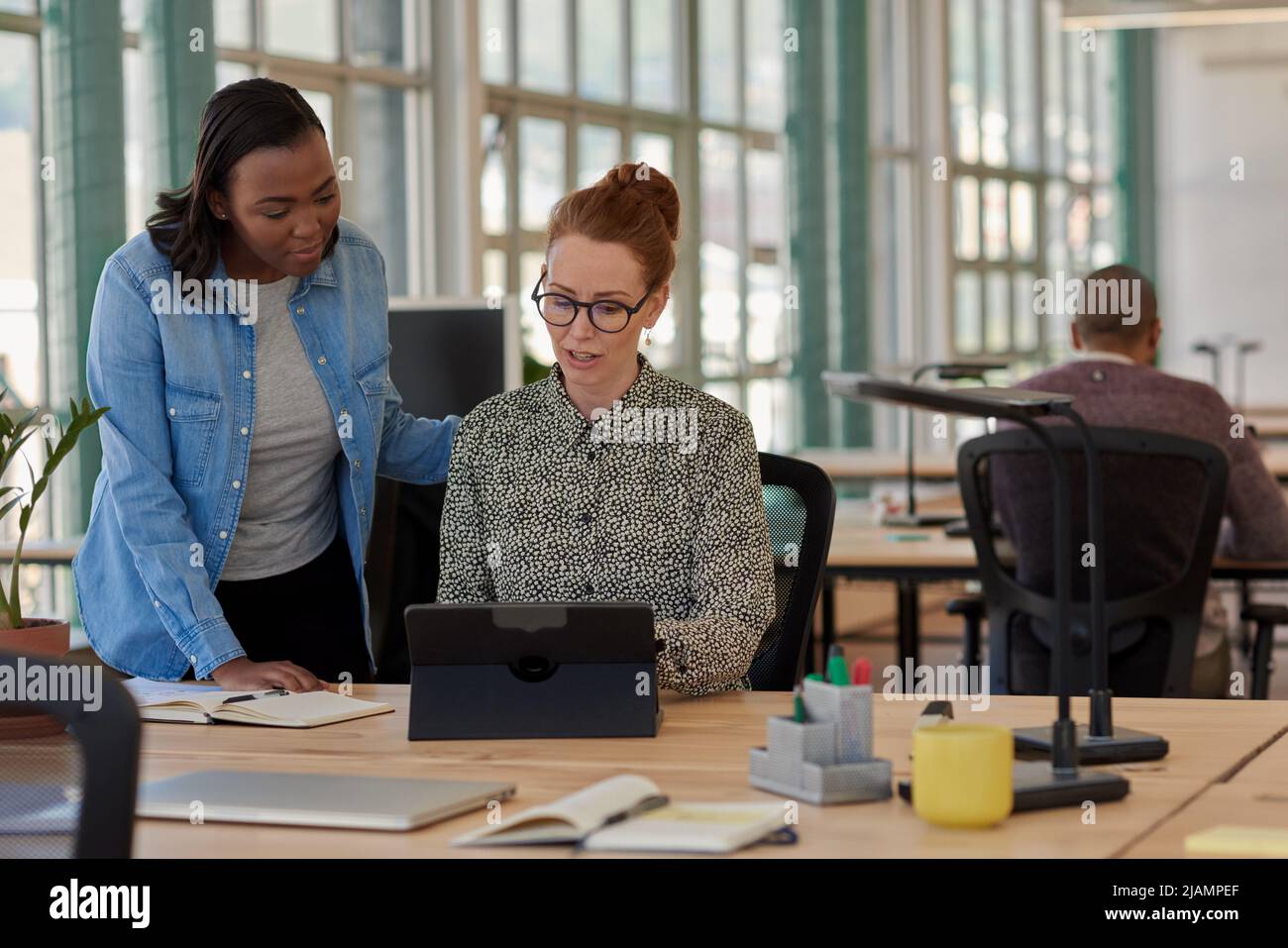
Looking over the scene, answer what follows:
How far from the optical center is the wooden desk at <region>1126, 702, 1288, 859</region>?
4.22 feet

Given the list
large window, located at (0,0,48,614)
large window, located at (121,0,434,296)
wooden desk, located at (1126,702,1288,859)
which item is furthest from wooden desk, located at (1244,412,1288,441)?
wooden desk, located at (1126,702,1288,859)

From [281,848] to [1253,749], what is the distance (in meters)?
0.96

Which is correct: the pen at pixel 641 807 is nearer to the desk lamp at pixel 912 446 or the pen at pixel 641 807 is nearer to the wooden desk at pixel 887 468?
the desk lamp at pixel 912 446

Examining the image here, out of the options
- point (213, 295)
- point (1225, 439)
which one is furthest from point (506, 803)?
point (1225, 439)

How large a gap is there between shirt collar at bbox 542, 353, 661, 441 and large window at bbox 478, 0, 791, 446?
3.60 m

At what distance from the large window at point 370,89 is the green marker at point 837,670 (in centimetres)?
382

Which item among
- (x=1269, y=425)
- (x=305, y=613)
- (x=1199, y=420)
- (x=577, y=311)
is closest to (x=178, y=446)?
(x=305, y=613)

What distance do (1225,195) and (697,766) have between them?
1165 cm

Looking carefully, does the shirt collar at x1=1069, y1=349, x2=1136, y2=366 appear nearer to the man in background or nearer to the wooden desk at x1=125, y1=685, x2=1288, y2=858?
the man in background

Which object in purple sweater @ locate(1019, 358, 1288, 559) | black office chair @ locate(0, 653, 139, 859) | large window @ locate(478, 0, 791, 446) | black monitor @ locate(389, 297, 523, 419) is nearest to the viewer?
black office chair @ locate(0, 653, 139, 859)

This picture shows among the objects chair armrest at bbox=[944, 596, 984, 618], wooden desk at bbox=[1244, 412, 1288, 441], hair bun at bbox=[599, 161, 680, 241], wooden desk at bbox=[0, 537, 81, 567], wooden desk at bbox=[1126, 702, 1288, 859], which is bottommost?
chair armrest at bbox=[944, 596, 984, 618]

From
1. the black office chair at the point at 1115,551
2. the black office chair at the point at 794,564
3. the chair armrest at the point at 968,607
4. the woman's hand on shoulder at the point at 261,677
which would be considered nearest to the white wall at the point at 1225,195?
the chair armrest at the point at 968,607
